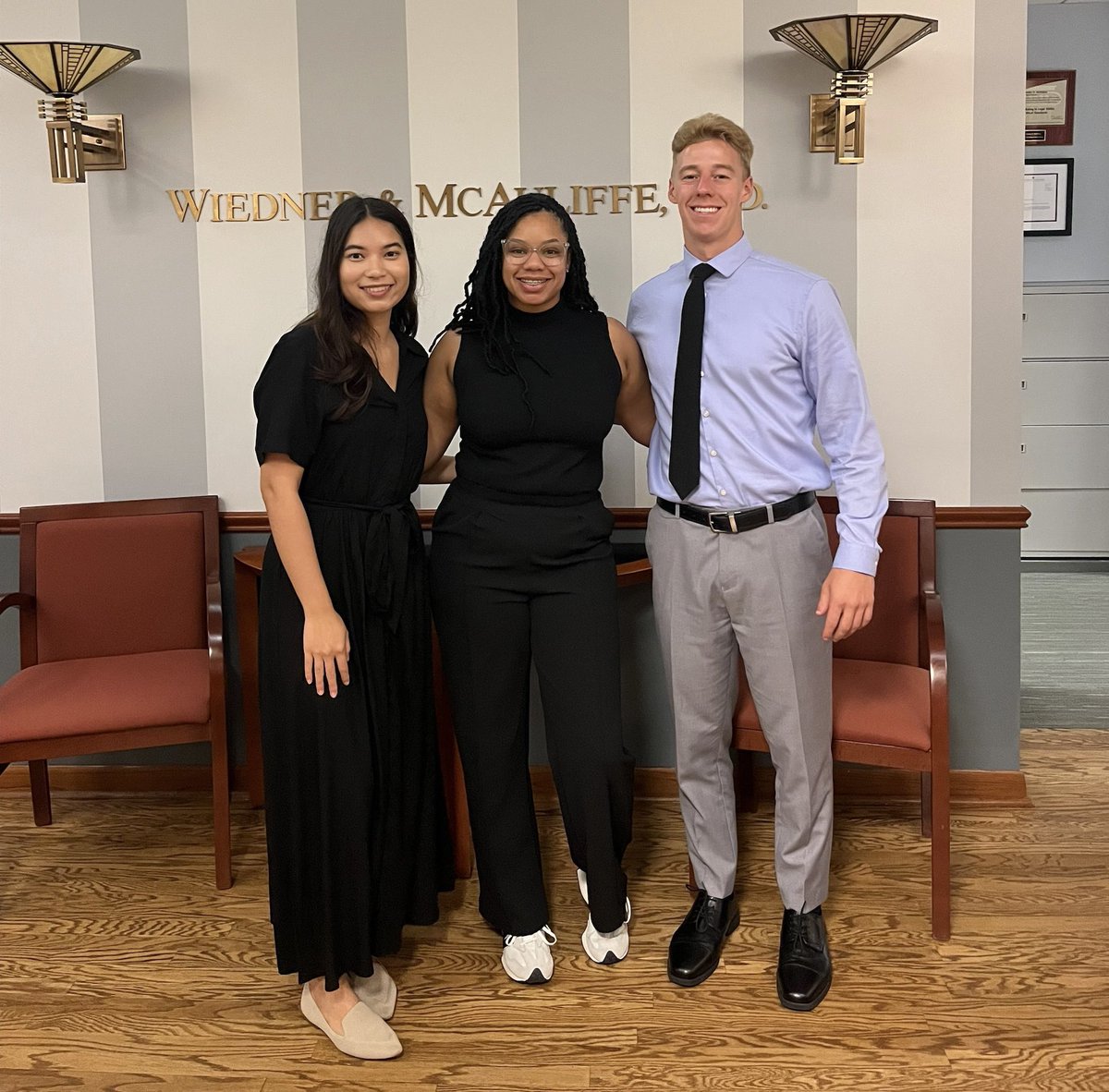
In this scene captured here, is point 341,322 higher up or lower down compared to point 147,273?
lower down

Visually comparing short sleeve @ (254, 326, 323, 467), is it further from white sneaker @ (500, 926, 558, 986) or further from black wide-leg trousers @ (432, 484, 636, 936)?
white sneaker @ (500, 926, 558, 986)

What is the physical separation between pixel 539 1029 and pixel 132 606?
168cm

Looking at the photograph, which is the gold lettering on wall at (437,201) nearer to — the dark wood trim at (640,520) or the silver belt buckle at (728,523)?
the dark wood trim at (640,520)

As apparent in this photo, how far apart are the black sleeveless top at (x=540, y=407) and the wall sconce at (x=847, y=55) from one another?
42.3 inches

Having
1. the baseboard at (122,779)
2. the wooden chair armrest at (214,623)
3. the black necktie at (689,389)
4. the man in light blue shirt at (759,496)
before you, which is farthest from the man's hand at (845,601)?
the baseboard at (122,779)

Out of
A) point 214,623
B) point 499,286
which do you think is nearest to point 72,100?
point 214,623

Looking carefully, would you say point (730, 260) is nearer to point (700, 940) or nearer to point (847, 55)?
point (847, 55)

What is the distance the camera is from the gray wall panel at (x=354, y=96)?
3.18 m

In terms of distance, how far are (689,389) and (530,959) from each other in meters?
1.22

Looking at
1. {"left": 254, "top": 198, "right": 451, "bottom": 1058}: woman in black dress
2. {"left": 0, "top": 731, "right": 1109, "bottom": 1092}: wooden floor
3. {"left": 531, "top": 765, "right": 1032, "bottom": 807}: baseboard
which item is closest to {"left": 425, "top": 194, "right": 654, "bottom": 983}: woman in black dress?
{"left": 254, "top": 198, "right": 451, "bottom": 1058}: woman in black dress

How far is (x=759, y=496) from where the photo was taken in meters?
2.30

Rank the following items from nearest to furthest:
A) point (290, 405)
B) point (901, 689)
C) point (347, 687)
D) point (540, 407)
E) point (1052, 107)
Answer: point (290, 405) < point (347, 687) < point (540, 407) < point (901, 689) < point (1052, 107)

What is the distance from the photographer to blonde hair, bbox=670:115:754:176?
224 centimetres

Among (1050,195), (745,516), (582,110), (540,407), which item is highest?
(1050,195)
